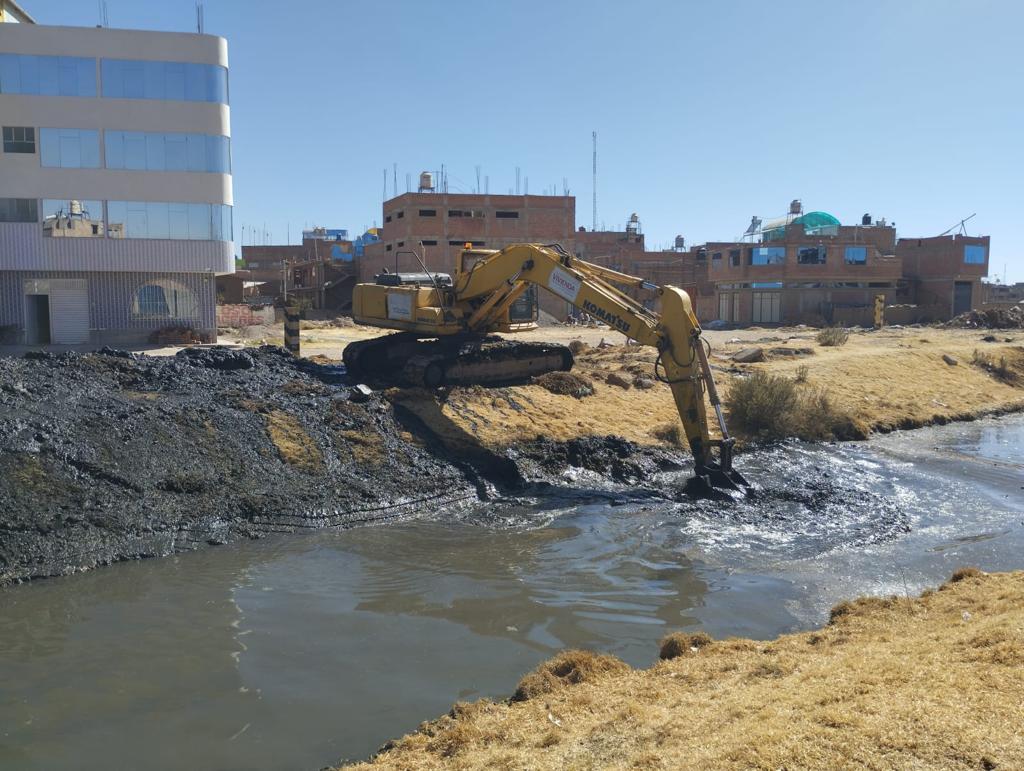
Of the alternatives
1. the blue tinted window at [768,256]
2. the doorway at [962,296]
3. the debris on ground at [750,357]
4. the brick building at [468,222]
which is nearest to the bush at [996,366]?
the debris on ground at [750,357]

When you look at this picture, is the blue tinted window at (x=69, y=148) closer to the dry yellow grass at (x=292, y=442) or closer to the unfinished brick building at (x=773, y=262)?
the dry yellow grass at (x=292, y=442)

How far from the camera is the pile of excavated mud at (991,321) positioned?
4434cm

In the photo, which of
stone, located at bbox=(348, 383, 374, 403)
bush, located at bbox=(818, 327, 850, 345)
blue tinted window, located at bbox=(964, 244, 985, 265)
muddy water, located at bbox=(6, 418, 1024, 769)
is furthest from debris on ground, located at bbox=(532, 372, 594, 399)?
blue tinted window, located at bbox=(964, 244, 985, 265)

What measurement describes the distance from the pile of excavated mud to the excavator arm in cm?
3564

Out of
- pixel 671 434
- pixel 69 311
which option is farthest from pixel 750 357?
pixel 69 311

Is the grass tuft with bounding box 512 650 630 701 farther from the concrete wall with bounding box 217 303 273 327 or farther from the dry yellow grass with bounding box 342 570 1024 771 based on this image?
the concrete wall with bounding box 217 303 273 327

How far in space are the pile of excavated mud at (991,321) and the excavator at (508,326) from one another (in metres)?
33.0

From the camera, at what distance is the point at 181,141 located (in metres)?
27.9

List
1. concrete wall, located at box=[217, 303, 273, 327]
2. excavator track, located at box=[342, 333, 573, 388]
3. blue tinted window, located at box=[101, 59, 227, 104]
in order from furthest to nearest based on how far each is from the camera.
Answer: concrete wall, located at box=[217, 303, 273, 327] < blue tinted window, located at box=[101, 59, 227, 104] < excavator track, located at box=[342, 333, 573, 388]

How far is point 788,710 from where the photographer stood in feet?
17.2

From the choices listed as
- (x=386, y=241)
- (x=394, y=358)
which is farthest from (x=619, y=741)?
(x=386, y=241)

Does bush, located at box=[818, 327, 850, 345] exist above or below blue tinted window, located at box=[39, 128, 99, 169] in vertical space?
below

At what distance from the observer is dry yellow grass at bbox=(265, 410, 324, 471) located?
44.4ft

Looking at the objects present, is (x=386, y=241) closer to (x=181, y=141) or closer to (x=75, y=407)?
(x=181, y=141)
